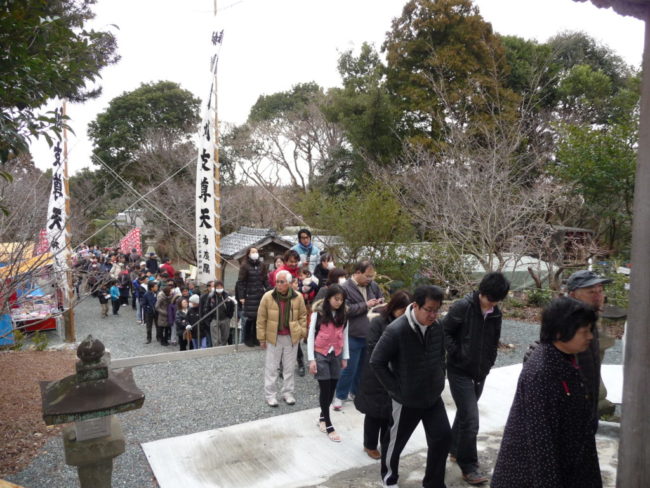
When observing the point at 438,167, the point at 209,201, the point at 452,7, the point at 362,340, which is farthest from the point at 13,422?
the point at 452,7

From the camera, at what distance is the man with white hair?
5086 millimetres

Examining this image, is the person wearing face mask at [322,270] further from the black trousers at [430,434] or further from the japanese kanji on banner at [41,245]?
the black trousers at [430,434]

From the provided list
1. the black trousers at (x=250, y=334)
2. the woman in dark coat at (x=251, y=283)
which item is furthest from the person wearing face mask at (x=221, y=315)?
the woman in dark coat at (x=251, y=283)

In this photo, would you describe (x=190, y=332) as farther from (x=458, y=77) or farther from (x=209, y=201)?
(x=458, y=77)

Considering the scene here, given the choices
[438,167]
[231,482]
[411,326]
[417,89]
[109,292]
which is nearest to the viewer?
[411,326]

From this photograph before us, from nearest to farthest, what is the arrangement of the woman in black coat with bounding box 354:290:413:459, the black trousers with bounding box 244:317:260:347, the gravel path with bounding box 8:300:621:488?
the woman in black coat with bounding box 354:290:413:459 < the gravel path with bounding box 8:300:621:488 < the black trousers with bounding box 244:317:260:347

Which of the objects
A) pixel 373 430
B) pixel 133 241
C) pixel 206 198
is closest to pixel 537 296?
pixel 206 198

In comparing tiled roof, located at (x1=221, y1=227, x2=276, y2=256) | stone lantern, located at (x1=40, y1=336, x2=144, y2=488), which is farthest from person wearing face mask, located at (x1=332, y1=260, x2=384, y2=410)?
tiled roof, located at (x1=221, y1=227, x2=276, y2=256)

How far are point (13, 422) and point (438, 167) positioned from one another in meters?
9.95

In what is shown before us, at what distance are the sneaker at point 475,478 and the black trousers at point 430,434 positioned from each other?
54 centimetres

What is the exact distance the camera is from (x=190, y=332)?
9.45 m

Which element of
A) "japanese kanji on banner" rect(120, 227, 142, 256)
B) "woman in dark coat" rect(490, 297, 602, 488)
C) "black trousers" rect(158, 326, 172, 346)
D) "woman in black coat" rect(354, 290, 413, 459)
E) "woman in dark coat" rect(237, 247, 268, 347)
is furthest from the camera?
"japanese kanji on banner" rect(120, 227, 142, 256)

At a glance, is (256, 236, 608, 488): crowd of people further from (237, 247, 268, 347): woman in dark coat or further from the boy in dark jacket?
the boy in dark jacket

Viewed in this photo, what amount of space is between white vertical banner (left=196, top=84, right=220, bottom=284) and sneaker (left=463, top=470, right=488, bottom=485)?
22.8ft
